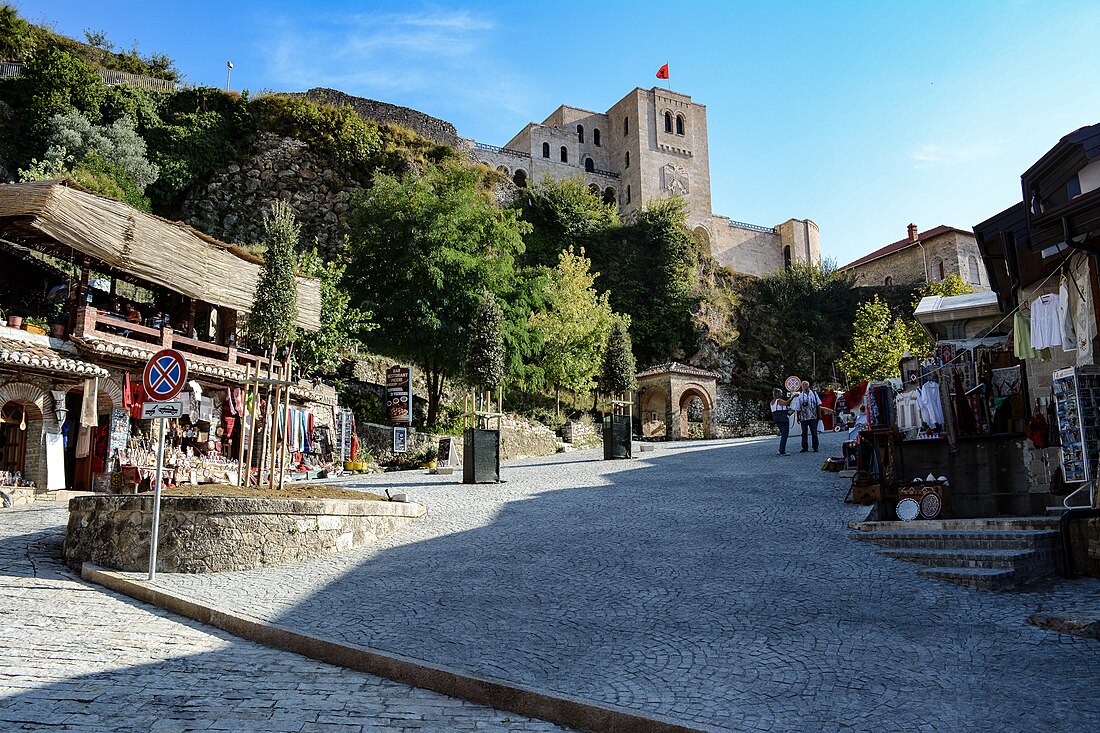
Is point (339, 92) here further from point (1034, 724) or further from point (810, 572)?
point (1034, 724)

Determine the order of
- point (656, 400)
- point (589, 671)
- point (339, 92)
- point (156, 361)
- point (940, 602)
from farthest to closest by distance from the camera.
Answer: point (339, 92)
point (656, 400)
point (156, 361)
point (940, 602)
point (589, 671)

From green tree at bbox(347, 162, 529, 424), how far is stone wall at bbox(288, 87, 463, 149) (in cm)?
1994

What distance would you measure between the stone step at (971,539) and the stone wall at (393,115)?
4003 centimetres

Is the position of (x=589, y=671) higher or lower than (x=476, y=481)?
lower

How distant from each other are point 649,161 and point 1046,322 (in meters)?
49.9

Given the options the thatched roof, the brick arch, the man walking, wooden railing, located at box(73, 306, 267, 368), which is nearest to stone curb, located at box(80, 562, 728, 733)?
wooden railing, located at box(73, 306, 267, 368)

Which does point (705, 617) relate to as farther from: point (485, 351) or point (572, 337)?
point (572, 337)

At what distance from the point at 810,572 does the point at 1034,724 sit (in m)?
3.51

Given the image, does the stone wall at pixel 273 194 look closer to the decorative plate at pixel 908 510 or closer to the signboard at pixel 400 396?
the signboard at pixel 400 396

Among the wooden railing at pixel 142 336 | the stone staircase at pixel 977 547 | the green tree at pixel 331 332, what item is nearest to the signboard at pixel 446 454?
the wooden railing at pixel 142 336

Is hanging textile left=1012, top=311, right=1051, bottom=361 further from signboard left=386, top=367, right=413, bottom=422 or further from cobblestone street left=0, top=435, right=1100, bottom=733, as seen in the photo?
signboard left=386, top=367, right=413, bottom=422

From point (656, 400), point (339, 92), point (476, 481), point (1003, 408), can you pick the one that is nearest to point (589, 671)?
point (1003, 408)

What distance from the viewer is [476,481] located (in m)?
15.8

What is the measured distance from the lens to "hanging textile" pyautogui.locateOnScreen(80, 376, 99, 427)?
14.6m
